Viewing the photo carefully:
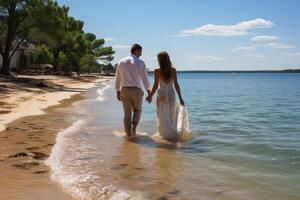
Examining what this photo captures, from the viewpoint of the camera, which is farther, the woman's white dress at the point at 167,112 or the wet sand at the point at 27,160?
the woman's white dress at the point at 167,112

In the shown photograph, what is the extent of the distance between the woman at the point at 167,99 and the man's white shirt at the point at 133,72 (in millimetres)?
236

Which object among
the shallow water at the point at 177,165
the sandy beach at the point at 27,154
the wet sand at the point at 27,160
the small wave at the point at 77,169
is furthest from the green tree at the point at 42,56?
the small wave at the point at 77,169

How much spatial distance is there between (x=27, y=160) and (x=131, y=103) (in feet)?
9.73

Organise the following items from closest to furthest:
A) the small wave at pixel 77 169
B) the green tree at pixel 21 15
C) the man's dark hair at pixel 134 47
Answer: the small wave at pixel 77 169 < the man's dark hair at pixel 134 47 < the green tree at pixel 21 15

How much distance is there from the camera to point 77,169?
5.72 meters

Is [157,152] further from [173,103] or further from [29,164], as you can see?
[29,164]

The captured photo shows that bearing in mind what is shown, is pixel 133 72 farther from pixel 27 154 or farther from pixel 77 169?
pixel 77 169

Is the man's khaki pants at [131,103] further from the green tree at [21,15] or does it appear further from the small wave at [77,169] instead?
the green tree at [21,15]

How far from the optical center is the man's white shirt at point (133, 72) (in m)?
8.37

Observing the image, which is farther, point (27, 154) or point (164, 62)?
point (164, 62)

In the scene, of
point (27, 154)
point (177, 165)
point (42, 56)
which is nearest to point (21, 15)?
point (42, 56)

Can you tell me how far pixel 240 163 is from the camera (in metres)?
6.56

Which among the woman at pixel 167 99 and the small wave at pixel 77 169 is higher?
the woman at pixel 167 99

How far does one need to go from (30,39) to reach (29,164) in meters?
30.9
